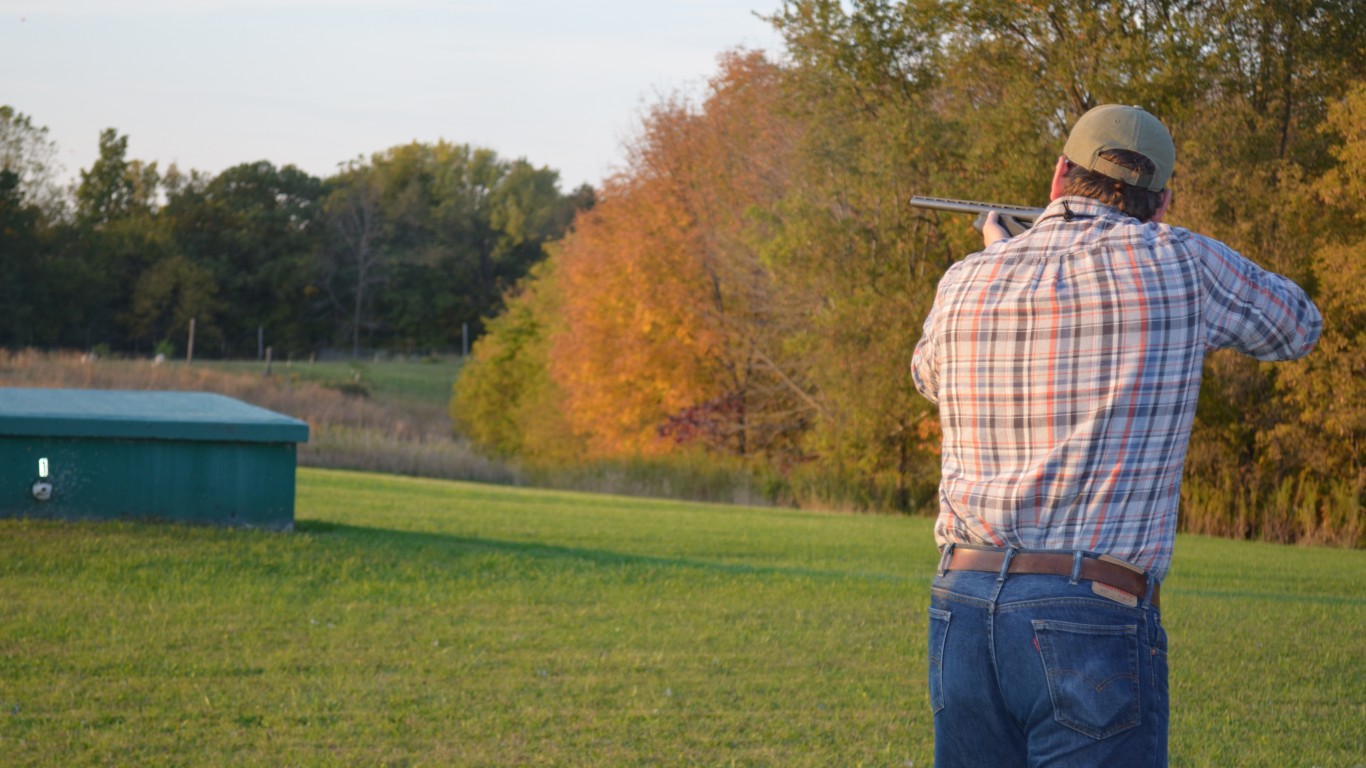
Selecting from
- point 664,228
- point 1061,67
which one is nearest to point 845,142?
point 1061,67

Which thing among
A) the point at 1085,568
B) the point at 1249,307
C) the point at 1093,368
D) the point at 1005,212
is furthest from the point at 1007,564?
the point at 1005,212

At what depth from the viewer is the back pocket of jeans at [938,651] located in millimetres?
2971

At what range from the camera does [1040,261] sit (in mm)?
2982

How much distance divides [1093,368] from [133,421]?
35.6 feet

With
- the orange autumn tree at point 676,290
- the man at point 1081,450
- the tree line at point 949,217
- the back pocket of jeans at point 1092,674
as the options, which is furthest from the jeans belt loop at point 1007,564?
the orange autumn tree at point 676,290

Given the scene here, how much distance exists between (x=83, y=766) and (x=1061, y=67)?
22.1 metres

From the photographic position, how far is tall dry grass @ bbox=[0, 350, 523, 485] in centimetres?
3675

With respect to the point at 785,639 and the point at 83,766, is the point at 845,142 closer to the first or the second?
the point at 785,639

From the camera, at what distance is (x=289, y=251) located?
85.3 m

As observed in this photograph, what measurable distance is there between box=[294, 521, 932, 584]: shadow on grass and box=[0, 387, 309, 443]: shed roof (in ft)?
4.01

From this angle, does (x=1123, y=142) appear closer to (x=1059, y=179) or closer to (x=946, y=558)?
(x=1059, y=179)

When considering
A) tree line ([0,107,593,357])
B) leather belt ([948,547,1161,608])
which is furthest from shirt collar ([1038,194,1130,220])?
tree line ([0,107,593,357])

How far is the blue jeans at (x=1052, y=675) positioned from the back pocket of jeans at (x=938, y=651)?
0.06 feet

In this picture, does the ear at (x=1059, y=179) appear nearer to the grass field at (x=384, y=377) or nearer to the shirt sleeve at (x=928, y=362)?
the shirt sleeve at (x=928, y=362)
